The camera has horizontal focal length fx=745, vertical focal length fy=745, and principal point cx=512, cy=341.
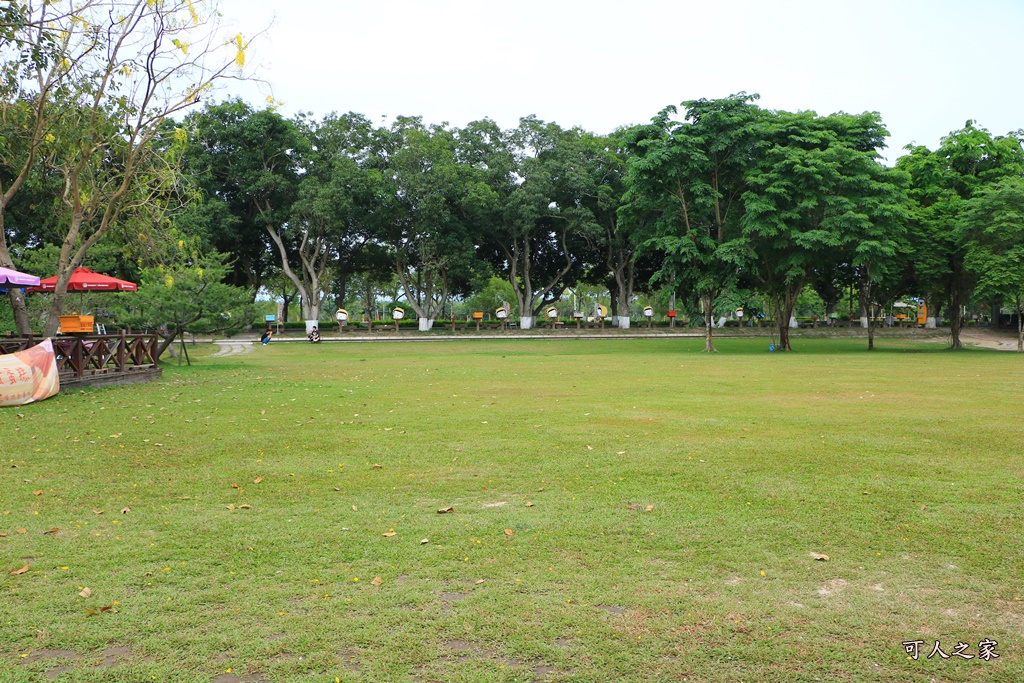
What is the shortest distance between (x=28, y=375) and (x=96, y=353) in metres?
3.84

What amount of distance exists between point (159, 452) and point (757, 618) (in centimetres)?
715

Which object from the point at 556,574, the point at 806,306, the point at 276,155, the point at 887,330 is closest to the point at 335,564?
the point at 556,574

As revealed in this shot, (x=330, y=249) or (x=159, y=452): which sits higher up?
(x=330, y=249)

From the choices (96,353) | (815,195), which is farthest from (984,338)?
(96,353)

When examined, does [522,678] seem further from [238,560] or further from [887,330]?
[887,330]

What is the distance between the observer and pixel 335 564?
491cm

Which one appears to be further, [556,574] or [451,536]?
[451,536]

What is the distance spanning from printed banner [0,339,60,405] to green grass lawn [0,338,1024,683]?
2250mm

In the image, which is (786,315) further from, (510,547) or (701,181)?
(510,547)

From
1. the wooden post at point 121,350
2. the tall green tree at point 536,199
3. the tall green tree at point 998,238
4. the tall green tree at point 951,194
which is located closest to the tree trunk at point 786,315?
the tall green tree at point 951,194

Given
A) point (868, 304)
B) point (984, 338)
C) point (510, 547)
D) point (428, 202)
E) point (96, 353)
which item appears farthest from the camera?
point (984, 338)

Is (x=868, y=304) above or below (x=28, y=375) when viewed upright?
above

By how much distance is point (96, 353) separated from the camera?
1678 cm

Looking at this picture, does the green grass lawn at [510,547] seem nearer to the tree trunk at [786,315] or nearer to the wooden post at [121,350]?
the wooden post at [121,350]
